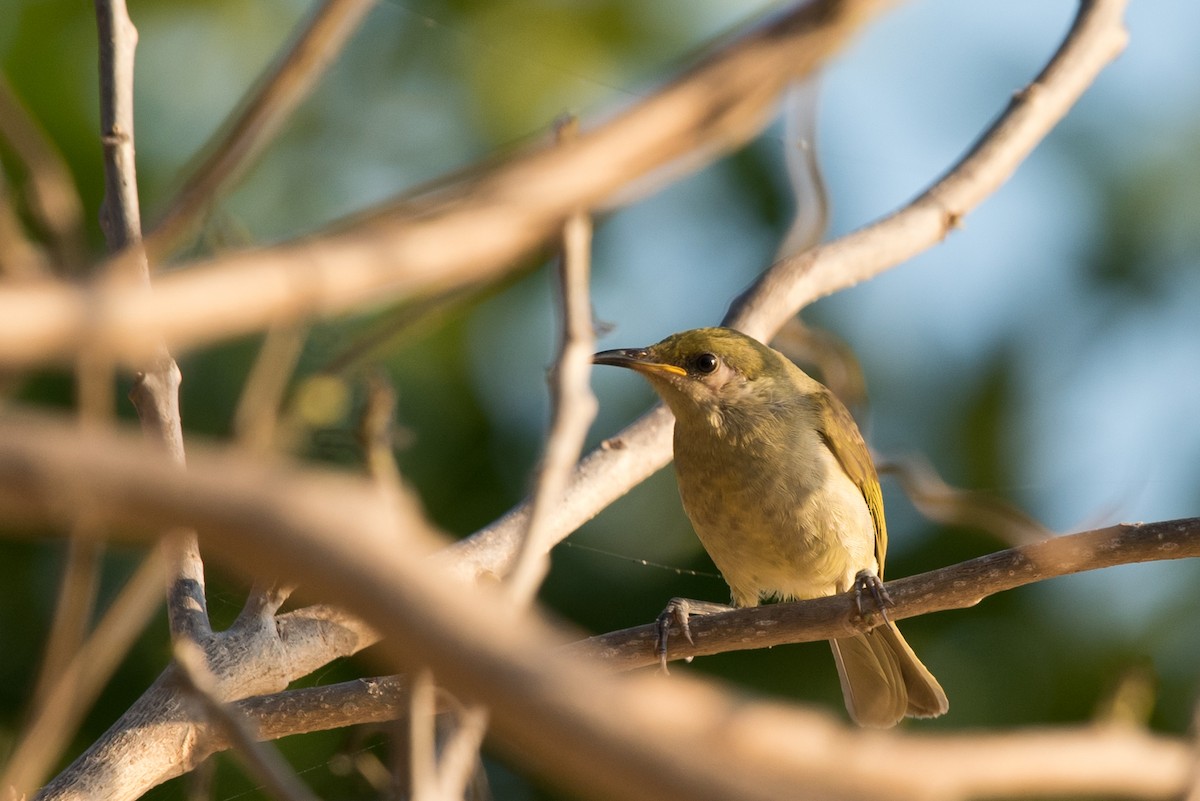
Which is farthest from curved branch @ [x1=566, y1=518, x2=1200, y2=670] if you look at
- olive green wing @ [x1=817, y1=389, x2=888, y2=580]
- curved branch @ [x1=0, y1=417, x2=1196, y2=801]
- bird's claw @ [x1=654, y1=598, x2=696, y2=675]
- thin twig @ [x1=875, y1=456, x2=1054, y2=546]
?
curved branch @ [x1=0, y1=417, x2=1196, y2=801]

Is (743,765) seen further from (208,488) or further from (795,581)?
(795,581)

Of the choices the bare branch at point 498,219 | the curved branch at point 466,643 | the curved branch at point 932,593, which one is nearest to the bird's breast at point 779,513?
the curved branch at point 932,593

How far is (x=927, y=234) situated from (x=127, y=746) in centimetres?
285

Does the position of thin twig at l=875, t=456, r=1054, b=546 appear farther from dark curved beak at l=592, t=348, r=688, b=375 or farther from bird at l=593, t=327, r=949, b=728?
dark curved beak at l=592, t=348, r=688, b=375

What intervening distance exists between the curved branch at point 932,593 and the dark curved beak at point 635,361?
4.73 feet

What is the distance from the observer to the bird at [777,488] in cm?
420

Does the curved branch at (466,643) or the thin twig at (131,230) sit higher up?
the thin twig at (131,230)

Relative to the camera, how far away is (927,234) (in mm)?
4020

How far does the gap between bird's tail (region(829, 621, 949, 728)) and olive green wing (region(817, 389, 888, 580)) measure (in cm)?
30

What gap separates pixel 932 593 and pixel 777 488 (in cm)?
137

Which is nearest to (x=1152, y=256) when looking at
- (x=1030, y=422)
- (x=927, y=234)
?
(x=1030, y=422)

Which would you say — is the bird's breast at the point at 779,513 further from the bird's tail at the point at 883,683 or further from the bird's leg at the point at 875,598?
the bird's leg at the point at 875,598

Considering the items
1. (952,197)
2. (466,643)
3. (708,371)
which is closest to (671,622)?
(708,371)

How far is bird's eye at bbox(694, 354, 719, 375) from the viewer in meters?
4.37
